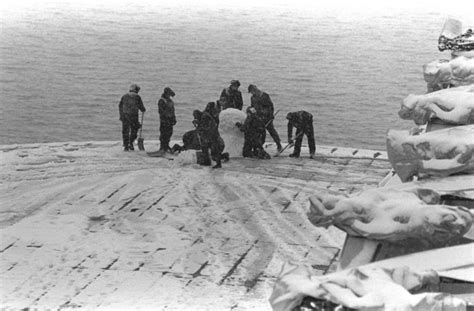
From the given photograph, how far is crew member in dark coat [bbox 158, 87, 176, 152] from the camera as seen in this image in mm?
18203

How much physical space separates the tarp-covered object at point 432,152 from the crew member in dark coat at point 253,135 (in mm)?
14276

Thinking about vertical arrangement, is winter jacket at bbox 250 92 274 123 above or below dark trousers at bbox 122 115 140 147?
above

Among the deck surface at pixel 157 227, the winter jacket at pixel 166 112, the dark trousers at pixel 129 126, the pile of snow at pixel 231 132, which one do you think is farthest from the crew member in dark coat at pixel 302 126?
the dark trousers at pixel 129 126

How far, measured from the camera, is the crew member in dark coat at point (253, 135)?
57.9 ft

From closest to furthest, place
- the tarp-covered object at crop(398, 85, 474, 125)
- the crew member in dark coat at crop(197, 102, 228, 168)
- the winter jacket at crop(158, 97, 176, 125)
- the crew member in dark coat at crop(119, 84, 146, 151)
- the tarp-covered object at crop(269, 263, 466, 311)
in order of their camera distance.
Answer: the tarp-covered object at crop(269, 263, 466, 311) < the tarp-covered object at crop(398, 85, 474, 125) < the crew member in dark coat at crop(197, 102, 228, 168) < the winter jacket at crop(158, 97, 176, 125) < the crew member in dark coat at crop(119, 84, 146, 151)

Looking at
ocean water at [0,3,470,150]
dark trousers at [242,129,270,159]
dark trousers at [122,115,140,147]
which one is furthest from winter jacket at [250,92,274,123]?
ocean water at [0,3,470,150]

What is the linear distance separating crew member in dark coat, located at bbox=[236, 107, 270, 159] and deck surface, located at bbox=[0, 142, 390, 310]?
1.13 ft

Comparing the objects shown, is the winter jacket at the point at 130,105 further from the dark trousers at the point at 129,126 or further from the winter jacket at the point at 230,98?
the winter jacket at the point at 230,98

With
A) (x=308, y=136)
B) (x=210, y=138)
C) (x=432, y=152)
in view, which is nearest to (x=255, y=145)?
(x=308, y=136)

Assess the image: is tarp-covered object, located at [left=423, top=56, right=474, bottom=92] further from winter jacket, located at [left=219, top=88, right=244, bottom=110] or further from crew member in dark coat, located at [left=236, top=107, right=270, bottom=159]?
winter jacket, located at [left=219, top=88, right=244, bottom=110]

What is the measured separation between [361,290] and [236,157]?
52.7ft

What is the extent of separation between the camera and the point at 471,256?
262cm

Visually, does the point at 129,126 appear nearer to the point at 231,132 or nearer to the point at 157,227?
the point at 231,132

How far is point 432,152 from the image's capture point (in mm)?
3199
